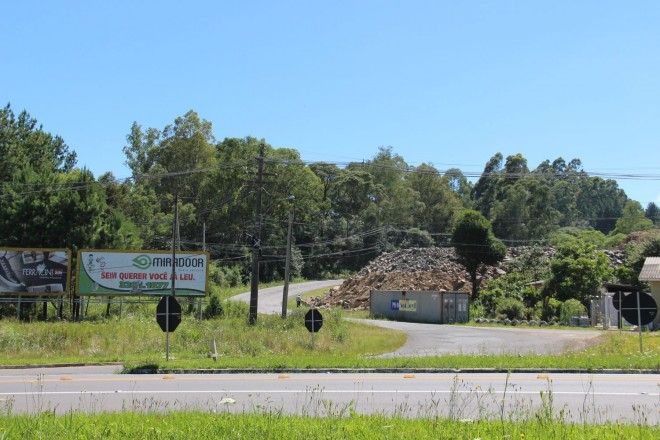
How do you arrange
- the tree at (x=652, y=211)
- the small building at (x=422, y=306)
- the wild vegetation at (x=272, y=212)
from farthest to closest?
the tree at (x=652, y=211)
the small building at (x=422, y=306)
the wild vegetation at (x=272, y=212)

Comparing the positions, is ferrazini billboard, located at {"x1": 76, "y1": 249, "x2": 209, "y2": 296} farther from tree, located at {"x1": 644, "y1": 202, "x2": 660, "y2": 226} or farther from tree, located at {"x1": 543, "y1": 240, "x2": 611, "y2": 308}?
tree, located at {"x1": 644, "y1": 202, "x2": 660, "y2": 226}

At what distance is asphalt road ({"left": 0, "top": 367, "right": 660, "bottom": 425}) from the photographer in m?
10.5

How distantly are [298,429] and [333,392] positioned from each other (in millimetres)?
6874

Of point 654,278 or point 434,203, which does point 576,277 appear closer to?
point 654,278

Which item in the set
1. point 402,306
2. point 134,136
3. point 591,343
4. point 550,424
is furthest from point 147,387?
point 134,136

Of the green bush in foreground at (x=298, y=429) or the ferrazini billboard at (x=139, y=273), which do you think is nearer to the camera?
the green bush in foreground at (x=298, y=429)

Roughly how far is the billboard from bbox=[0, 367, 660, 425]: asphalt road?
19.3 meters

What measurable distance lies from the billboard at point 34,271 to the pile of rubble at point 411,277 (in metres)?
32.3

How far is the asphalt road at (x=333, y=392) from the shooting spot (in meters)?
10.5

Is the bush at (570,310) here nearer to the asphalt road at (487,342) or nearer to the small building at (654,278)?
the small building at (654,278)

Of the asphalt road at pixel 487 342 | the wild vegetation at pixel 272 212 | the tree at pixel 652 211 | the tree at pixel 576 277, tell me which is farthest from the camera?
the tree at pixel 652 211

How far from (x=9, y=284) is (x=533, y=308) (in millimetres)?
38415

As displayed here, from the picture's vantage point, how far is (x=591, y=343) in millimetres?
29047

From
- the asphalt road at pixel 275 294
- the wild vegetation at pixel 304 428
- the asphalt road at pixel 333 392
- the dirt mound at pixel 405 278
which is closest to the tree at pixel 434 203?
the asphalt road at pixel 275 294
